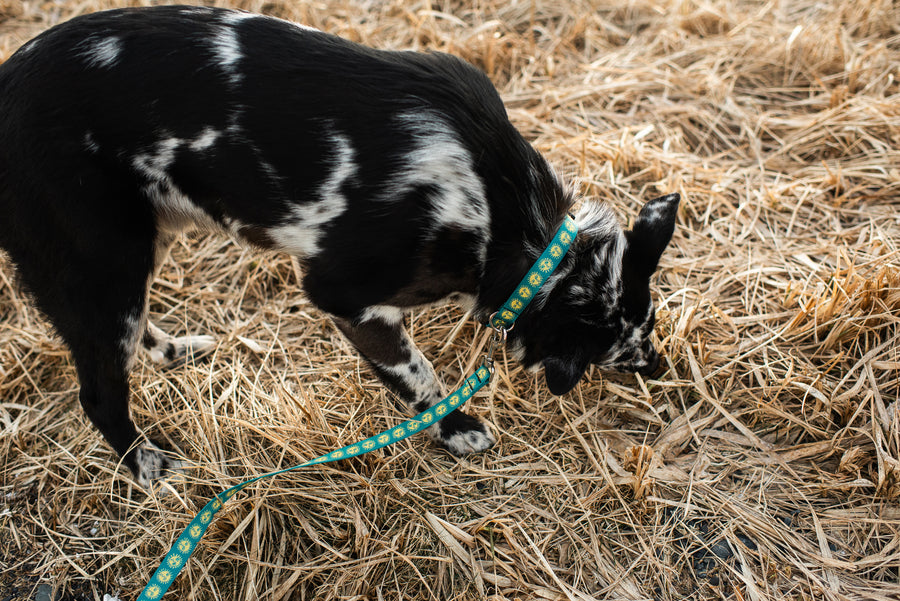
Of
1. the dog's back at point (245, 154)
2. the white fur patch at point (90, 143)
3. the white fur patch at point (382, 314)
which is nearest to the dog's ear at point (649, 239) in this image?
the dog's back at point (245, 154)

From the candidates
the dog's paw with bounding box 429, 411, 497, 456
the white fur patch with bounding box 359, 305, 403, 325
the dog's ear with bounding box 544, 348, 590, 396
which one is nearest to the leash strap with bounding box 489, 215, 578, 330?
the dog's ear with bounding box 544, 348, 590, 396

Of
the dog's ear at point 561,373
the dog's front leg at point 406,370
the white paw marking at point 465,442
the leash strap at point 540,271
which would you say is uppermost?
the leash strap at point 540,271

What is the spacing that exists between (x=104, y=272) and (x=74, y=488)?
105 cm

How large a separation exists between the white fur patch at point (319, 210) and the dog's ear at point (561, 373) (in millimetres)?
936

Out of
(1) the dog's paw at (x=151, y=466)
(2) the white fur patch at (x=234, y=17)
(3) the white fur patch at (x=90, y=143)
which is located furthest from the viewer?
(1) the dog's paw at (x=151, y=466)

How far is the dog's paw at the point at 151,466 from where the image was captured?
2664 mm

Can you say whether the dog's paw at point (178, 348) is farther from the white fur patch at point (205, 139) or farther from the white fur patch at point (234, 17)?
the white fur patch at point (234, 17)

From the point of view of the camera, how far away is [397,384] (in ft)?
8.61

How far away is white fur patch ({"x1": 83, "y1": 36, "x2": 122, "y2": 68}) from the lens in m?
2.11

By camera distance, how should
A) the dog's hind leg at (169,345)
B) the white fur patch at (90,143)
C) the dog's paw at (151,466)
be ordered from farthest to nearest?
1. the dog's hind leg at (169,345)
2. the dog's paw at (151,466)
3. the white fur patch at (90,143)

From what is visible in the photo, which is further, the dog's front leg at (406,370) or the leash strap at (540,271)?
the dog's front leg at (406,370)

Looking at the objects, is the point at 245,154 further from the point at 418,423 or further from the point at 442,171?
the point at 418,423

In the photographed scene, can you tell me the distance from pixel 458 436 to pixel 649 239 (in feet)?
3.77

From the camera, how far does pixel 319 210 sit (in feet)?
7.18
